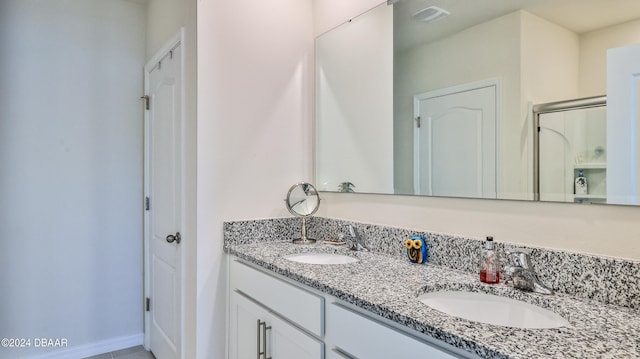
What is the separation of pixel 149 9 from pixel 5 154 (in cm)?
130

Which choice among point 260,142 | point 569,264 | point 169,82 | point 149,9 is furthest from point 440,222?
point 149,9

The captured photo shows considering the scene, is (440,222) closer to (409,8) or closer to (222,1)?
(409,8)

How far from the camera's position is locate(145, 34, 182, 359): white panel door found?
78.2 inches

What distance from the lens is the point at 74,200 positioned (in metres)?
2.41

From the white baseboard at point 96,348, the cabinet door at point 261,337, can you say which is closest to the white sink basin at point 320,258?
the cabinet door at point 261,337

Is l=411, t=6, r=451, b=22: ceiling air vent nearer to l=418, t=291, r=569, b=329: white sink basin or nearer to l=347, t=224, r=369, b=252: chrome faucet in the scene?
l=347, t=224, r=369, b=252: chrome faucet

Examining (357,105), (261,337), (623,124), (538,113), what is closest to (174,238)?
(261,337)

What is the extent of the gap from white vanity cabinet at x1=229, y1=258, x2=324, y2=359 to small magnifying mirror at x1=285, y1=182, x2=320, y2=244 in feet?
1.37

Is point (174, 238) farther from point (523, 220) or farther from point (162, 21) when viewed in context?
point (523, 220)

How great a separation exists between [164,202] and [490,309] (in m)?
1.85

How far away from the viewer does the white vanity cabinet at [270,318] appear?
1.18 m

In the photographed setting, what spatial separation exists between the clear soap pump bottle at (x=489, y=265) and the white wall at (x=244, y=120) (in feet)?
3.57

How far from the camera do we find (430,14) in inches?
60.1

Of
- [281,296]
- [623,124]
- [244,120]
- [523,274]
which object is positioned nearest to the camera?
[623,124]
